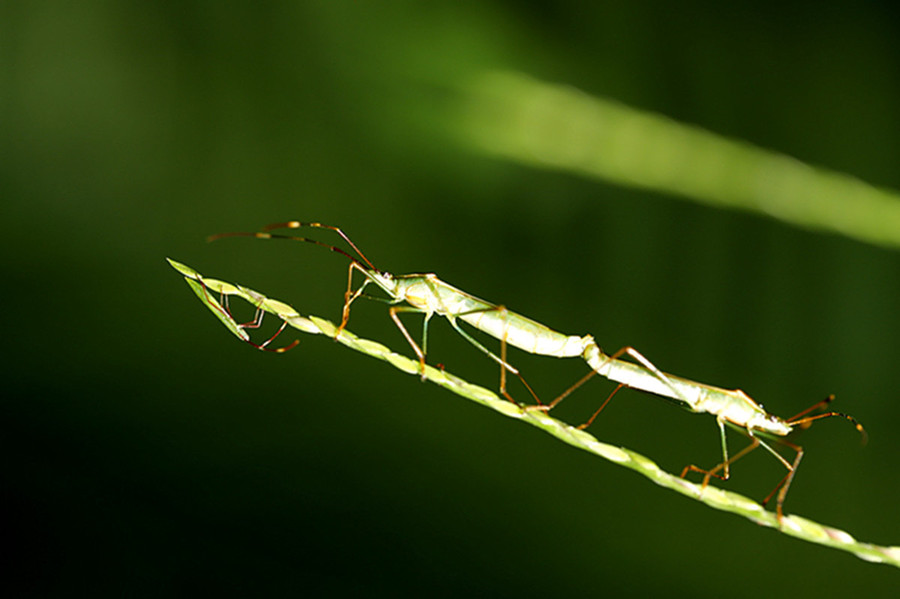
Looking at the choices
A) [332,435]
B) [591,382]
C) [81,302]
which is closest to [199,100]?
[81,302]

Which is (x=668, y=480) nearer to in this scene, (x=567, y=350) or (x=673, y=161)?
(x=567, y=350)

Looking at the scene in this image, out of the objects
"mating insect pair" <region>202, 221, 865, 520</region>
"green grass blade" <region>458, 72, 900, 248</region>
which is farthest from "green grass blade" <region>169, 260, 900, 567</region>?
"green grass blade" <region>458, 72, 900, 248</region>

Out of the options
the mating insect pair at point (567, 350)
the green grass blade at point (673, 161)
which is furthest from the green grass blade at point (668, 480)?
the green grass blade at point (673, 161)

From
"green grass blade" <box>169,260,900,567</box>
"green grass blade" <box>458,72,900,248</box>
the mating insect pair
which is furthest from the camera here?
"green grass blade" <box>458,72,900,248</box>

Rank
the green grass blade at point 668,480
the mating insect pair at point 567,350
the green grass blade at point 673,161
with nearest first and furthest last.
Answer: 1. the green grass blade at point 668,480
2. the mating insect pair at point 567,350
3. the green grass blade at point 673,161

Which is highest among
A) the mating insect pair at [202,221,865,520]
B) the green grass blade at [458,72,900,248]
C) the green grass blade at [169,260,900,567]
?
the green grass blade at [458,72,900,248]

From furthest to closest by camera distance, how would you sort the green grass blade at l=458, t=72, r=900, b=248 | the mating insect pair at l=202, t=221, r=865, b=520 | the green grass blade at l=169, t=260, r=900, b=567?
the green grass blade at l=458, t=72, r=900, b=248 → the mating insect pair at l=202, t=221, r=865, b=520 → the green grass blade at l=169, t=260, r=900, b=567

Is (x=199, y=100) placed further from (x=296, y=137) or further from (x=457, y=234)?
(x=457, y=234)

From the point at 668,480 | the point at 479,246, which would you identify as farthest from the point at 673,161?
the point at 668,480

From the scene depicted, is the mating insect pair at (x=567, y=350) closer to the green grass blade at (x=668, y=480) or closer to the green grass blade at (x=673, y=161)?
the green grass blade at (x=668, y=480)

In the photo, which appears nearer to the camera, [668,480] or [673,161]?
[668,480]

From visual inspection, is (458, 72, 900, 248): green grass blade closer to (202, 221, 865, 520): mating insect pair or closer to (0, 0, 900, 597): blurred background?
(0, 0, 900, 597): blurred background

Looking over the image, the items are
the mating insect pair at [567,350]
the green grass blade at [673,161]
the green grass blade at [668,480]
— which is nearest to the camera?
the green grass blade at [668,480]
